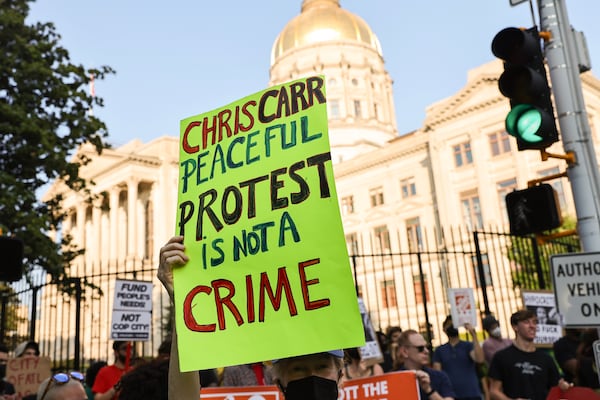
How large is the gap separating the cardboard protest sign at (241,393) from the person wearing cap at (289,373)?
240 cm

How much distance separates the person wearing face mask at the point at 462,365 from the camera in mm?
7836

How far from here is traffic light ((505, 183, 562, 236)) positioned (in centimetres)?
474

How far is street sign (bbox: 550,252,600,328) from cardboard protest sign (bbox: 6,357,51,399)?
6418 mm

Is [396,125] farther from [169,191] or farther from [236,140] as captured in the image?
[236,140]

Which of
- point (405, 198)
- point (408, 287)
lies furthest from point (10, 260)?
point (405, 198)

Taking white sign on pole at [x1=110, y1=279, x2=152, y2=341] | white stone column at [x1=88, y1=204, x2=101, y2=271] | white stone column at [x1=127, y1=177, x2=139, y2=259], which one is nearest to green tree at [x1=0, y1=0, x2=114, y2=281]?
white sign on pole at [x1=110, y1=279, x2=152, y2=341]

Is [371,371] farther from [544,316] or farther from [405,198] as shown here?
[405,198]

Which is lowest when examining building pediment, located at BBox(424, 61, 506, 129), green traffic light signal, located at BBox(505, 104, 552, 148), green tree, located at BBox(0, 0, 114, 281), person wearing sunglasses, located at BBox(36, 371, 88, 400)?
person wearing sunglasses, located at BBox(36, 371, 88, 400)

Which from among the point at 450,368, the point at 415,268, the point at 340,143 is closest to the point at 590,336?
the point at 450,368

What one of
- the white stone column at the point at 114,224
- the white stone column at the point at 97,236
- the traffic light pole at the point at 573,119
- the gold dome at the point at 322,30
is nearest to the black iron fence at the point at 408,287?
the traffic light pole at the point at 573,119

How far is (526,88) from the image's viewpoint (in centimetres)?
476

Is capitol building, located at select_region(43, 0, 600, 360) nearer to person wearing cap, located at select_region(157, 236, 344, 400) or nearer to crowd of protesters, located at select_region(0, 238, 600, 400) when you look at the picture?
crowd of protesters, located at select_region(0, 238, 600, 400)

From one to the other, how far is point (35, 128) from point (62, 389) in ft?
37.7

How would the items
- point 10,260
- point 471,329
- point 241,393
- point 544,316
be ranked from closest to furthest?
point 241,393, point 10,260, point 471,329, point 544,316
